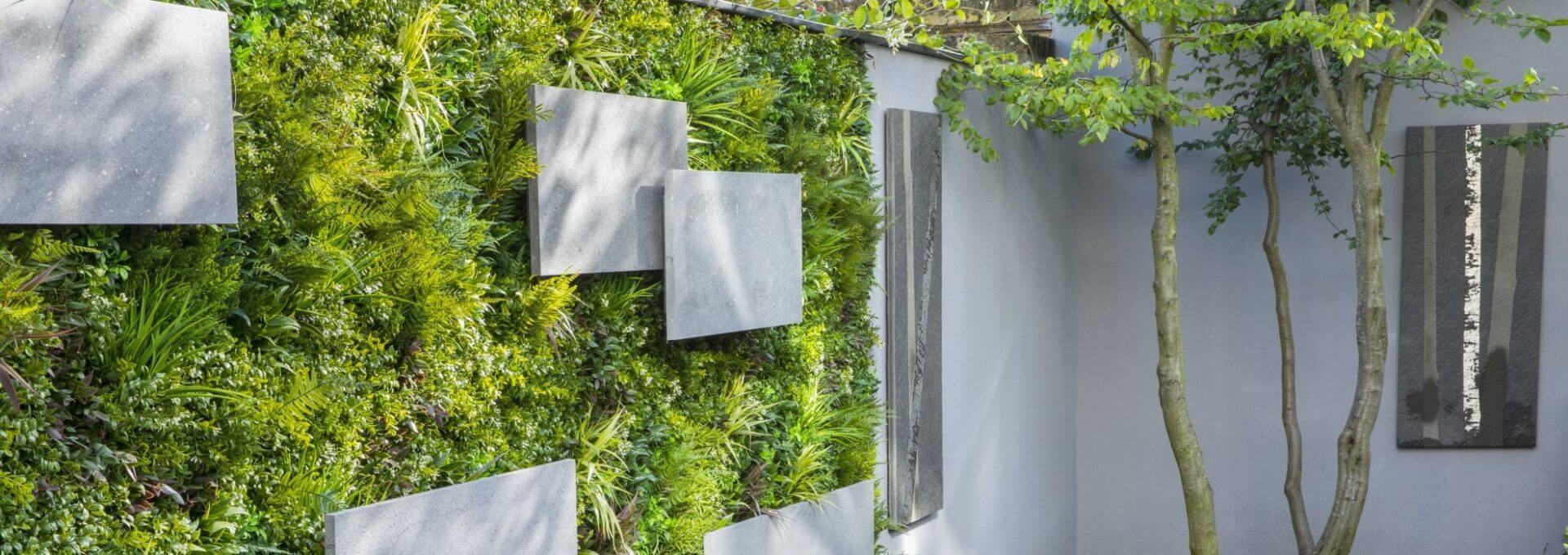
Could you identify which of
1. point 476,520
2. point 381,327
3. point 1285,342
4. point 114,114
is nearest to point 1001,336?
point 1285,342

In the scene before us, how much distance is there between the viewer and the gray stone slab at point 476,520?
6.51ft

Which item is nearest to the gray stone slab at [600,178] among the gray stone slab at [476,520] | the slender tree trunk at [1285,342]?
the gray stone slab at [476,520]

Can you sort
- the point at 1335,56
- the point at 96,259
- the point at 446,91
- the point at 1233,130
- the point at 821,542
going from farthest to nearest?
the point at 1233,130 → the point at 1335,56 → the point at 821,542 → the point at 446,91 → the point at 96,259

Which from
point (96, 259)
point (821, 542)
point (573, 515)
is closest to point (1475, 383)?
point (821, 542)

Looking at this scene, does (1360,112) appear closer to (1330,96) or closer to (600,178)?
(1330,96)

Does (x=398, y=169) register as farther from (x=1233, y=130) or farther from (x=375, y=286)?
(x=1233, y=130)

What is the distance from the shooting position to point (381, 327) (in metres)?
2.09

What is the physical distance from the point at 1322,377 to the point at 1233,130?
1.14 m

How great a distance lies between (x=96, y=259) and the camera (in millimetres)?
1681

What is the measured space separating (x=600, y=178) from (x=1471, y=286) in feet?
12.5

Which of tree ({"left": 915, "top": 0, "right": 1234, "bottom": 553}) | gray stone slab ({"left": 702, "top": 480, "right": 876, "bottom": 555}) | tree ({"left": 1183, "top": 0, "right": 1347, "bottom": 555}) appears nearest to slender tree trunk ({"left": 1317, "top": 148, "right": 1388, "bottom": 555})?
tree ({"left": 1183, "top": 0, "right": 1347, "bottom": 555})

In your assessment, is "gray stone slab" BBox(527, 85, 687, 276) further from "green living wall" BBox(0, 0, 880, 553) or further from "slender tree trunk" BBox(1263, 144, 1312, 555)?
"slender tree trunk" BBox(1263, 144, 1312, 555)

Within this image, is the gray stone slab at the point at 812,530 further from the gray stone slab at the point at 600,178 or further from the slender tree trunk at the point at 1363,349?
the slender tree trunk at the point at 1363,349

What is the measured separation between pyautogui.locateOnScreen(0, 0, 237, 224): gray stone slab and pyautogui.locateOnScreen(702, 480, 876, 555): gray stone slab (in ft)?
4.88
